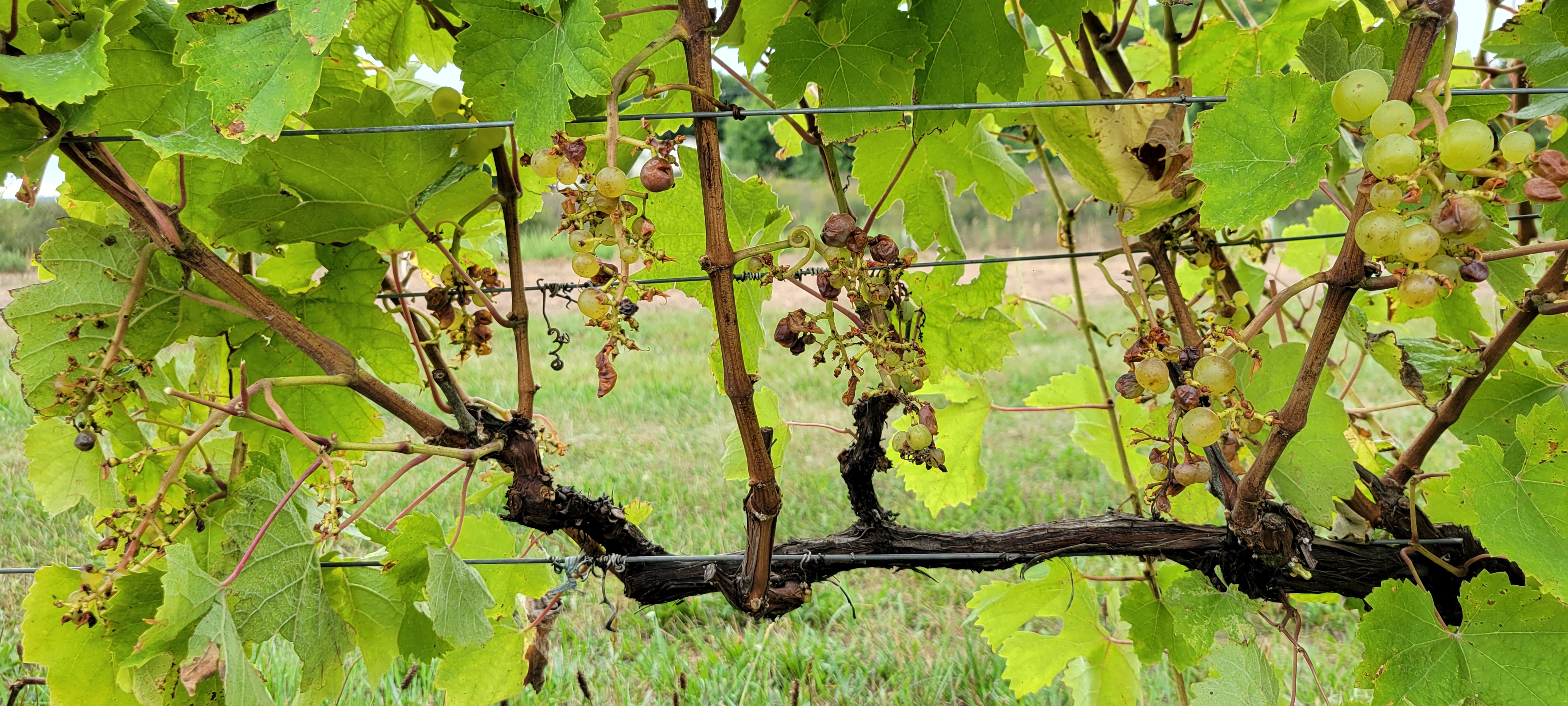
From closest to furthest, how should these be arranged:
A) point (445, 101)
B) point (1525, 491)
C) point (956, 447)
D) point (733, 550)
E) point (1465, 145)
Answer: point (1465, 145) → point (1525, 491) → point (445, 101) → point (956, 447) → point (733, 550)

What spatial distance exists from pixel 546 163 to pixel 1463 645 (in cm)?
80

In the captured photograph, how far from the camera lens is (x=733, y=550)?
6.37 feet

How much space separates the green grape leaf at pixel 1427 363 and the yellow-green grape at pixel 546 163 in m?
0.72

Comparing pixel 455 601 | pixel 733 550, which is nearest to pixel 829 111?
pixel 455 601

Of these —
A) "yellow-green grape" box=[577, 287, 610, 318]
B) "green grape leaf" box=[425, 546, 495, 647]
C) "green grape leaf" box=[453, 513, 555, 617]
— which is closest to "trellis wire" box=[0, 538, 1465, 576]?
"green grape leaf" box=[453, 513, 555, 617]

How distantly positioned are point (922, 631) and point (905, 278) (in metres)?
1.00

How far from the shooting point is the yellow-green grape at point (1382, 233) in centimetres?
57

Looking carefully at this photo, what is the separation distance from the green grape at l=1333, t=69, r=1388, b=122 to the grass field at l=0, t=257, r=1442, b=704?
0.86 meters

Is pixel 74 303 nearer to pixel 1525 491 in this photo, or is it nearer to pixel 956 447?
pixel 956 447

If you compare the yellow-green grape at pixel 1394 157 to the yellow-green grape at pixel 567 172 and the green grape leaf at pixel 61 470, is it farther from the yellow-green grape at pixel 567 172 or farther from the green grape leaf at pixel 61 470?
the green grape leaf at pixel 61 470

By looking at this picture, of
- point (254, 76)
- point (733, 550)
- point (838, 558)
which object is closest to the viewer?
point (254, 76)

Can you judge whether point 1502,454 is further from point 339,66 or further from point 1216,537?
point 339,66

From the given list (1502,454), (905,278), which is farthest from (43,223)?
(1502,454)

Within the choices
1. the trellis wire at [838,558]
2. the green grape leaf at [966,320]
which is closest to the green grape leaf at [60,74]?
the trellis wire at [838,558]
